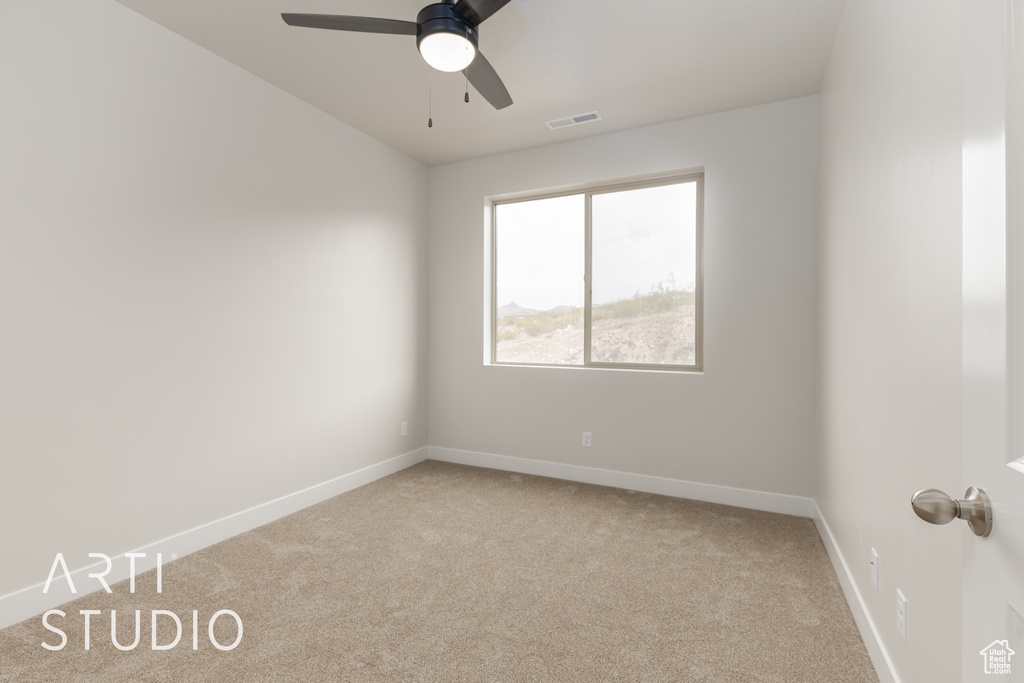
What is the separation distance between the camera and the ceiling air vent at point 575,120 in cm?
327

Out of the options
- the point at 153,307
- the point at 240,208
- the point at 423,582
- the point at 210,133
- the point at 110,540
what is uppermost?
Result: the point at 210,133

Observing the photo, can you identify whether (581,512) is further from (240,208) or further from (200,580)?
(240,208)

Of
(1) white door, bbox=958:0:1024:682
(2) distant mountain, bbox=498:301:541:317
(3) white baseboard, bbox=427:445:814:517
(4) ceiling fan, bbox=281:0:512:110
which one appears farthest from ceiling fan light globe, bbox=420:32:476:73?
(3) white baseboard, bbox=427:445:814:517

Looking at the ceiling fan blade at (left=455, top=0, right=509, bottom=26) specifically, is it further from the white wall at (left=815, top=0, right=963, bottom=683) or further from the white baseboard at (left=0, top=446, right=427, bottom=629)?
the white baseboard at (left=0, top=446, right=427, bottom=629)

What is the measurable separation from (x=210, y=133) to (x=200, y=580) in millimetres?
2233

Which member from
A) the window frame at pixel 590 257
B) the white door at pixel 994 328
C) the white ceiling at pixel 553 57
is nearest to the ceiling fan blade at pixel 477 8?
the white ceiling at pixel 553 57

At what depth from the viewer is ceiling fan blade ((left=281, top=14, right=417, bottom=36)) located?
1804 mm

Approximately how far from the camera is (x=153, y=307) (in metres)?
2.34

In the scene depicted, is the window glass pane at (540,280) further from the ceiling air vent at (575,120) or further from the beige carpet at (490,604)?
the beige carpet at (490,604)

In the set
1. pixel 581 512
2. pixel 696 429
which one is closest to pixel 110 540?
pixel 581 512

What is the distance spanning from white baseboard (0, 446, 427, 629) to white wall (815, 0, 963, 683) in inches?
117

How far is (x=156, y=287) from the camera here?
7.70 ft

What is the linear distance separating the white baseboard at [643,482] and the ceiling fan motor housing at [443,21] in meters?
2.92

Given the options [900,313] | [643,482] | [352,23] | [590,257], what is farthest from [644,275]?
[352,23]
